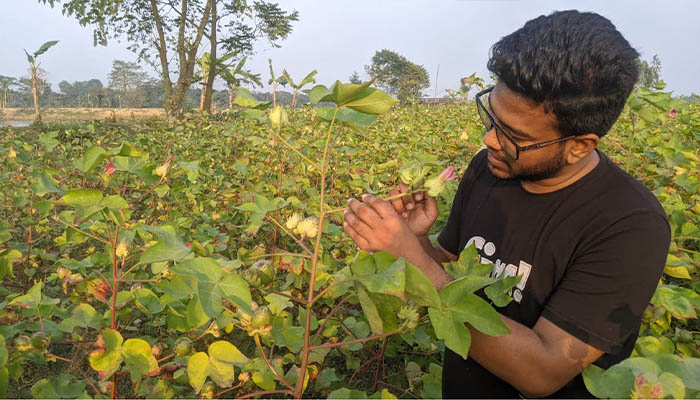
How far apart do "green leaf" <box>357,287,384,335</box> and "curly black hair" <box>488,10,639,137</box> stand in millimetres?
608

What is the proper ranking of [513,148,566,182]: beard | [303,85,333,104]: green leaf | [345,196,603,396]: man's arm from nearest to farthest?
[303,85,333,104]: green leaf, [345,196,603,396]: man's arm, [513,148,566,182]: beard

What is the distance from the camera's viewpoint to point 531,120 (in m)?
0.91

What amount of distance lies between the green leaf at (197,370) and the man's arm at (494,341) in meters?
0.35

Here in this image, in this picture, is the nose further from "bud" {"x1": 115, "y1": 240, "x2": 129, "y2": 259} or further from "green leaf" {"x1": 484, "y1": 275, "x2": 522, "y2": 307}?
"bud" {"x1": 115, "y1": 240, "x2": 129, "y2": 259}

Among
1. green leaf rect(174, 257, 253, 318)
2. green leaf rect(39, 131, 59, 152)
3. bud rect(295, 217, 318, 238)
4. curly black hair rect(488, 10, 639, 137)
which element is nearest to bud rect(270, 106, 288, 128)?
bud rect(295, 217, 318, 238)

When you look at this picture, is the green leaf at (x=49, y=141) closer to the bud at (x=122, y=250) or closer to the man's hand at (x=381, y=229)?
the bud at (x=122, y=250)

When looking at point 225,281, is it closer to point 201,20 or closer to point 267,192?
point 267,192

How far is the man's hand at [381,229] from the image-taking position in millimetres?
733

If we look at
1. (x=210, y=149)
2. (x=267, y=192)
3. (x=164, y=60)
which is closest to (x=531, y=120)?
(x=267, y=192)

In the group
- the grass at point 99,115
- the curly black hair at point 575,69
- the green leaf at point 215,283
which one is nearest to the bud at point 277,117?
the green leaf at point 215,283

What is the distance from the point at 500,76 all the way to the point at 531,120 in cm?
12

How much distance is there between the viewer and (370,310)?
0.55m

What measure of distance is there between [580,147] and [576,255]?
241 millimetres

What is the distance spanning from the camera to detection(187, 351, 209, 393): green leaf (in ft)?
2.37
